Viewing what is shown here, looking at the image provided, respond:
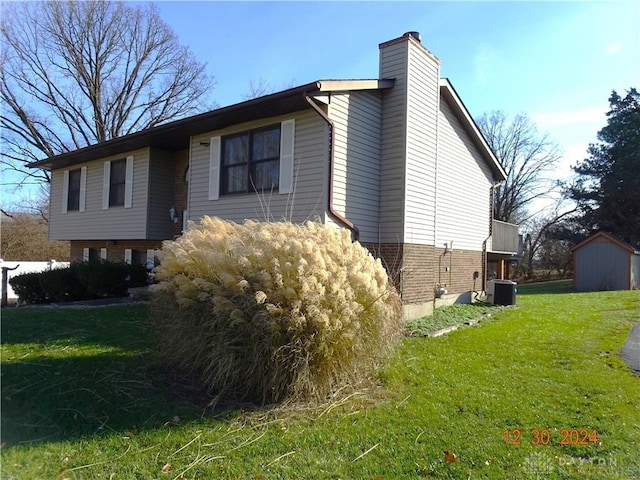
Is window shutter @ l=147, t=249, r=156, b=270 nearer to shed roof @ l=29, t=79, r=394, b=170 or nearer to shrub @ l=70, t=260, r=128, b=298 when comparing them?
shrub @ l=70, t=260, r=128, b=298

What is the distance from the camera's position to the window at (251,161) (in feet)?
33.2

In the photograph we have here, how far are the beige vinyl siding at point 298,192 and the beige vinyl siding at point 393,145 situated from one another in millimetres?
1898

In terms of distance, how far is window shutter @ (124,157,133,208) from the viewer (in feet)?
46.0

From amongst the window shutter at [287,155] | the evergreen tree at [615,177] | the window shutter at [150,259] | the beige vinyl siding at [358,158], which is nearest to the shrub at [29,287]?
the window shutter at [150,259]

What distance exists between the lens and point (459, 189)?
13.5m

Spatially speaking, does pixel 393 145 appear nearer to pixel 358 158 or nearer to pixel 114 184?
pixel 358 158

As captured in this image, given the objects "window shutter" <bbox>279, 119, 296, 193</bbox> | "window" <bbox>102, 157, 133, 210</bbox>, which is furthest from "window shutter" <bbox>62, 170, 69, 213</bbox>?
"window shutter" <bbox>279, 119, 296, 193</bbox>

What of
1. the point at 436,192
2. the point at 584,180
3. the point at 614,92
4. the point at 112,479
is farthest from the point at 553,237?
the point at 112,479

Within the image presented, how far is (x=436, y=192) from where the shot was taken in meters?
11.4

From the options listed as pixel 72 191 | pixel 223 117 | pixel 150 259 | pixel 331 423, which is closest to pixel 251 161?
pixel 223 117

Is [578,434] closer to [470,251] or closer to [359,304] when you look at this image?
[359,304]

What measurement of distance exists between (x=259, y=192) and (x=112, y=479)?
7643 millimetres

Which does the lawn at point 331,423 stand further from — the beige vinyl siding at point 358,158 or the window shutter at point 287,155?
the window shutter at point 287,155

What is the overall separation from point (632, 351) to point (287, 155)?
23.8 feet
